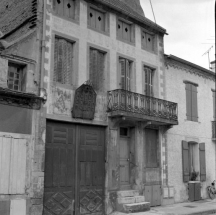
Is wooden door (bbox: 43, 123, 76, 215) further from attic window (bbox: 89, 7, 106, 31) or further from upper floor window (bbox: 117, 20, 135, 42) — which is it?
upper floor window (bbox: 117, 20, 135, 42)

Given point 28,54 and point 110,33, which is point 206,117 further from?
point 28,54

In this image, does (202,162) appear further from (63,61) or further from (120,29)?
(63,61)

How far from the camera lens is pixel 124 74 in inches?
551

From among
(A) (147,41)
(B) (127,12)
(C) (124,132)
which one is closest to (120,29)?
(B) (127,12)

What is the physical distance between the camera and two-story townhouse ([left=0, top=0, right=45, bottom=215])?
9.89 metres

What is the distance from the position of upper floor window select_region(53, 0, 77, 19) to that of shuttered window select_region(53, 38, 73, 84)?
0.95m

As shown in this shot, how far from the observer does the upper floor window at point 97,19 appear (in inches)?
515

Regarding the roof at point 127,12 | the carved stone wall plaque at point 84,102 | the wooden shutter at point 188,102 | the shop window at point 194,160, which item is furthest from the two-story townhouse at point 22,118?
the wooden shutter at point 188,102

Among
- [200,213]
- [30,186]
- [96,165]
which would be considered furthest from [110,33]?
[200,213]

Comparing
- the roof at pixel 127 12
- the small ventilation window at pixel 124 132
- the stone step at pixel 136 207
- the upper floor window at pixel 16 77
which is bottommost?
the stone step at pixel 136 207

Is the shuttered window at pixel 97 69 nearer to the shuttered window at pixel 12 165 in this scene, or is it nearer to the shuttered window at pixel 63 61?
the shuttered window at pixel 63 61

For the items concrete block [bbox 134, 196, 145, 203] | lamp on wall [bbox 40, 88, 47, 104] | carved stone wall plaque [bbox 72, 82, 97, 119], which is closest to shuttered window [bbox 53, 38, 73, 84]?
carved stone wall plaque [bbox 72, 82, 97, 119]

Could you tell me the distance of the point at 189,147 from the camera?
17047 mm

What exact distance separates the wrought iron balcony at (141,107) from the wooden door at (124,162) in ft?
4.37
